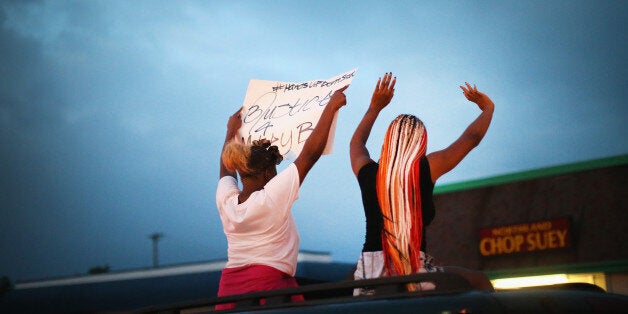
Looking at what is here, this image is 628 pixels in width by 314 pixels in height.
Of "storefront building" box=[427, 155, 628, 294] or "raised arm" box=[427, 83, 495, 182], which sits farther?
"storefront building" box=[427, 155, 628, 294]

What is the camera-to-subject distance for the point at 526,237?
1697cm

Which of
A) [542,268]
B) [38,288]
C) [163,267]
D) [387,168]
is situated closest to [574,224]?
[542,268]

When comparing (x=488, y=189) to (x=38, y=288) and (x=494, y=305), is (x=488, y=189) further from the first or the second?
(x=38, y=288)

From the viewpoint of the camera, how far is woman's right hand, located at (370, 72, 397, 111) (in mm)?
4105

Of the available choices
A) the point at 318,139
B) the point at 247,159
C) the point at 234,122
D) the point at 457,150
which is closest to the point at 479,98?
the point at 457,150

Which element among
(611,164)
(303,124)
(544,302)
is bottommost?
(544,302)

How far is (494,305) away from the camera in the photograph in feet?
5.93

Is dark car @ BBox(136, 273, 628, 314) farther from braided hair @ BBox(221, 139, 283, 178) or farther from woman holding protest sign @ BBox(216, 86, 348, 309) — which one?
braided hair @ BBox(221, 139, 283, 178)

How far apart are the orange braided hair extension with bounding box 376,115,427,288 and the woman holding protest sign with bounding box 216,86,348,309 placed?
19.8 inches

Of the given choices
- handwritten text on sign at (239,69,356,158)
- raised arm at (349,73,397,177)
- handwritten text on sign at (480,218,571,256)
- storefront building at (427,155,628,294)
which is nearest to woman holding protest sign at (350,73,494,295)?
raised arm at (349,73,397,177)

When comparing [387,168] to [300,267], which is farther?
[300,267]

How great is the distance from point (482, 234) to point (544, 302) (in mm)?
16357

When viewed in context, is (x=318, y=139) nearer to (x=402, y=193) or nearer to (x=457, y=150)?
(x=402, y=193)

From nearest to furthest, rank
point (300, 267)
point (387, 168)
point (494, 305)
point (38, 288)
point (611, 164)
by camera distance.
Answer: point (494, 305) → point (387, 168) → point (611, 164) → point (300, 267) → point (38, 288)
